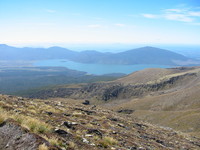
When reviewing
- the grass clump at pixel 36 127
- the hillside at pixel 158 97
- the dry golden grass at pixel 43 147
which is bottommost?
the hillside at pixel 158 97

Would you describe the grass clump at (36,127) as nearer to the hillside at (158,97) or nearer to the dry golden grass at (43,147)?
the dry golden grass at (43,147)

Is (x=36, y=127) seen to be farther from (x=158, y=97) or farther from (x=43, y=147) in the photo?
(x=158, y=97)

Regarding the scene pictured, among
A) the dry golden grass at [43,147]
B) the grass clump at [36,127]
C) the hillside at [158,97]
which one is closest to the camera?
the dry golden grass at [43,147]

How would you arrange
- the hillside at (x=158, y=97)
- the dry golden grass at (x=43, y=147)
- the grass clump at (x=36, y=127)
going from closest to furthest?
the dry golden grass at (x=43, y=147), the grass clump at (x=36, y=127), the hillside at (x=158, y=97)

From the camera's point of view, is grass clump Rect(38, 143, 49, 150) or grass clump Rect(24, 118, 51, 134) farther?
grass clump Rect(24, 118, 51, 134)

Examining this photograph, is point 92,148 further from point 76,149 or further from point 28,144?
point 28,144

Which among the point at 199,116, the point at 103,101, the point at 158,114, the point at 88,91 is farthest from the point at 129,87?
the point at 199,116

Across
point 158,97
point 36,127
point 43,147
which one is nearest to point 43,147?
point 43,147

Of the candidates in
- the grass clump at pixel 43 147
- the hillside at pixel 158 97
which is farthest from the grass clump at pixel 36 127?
the hillside at pixel 158 97

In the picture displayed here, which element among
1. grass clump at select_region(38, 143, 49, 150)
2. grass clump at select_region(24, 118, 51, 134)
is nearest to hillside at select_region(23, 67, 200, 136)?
grass clump at select_region(24, 118, 51, 134)

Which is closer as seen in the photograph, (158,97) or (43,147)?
(43,147)

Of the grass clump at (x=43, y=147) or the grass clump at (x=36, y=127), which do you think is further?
the grass clump at (x=36, y=127)

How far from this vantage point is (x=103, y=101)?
386 feet

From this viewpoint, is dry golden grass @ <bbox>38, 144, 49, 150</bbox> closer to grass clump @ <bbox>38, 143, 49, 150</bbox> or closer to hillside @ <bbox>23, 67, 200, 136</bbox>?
grass clump @ <bbox>38, 143, 49, 150</bbox>
